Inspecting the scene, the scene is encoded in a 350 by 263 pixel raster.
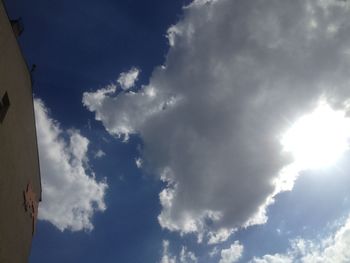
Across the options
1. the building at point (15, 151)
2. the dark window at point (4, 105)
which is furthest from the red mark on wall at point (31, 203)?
the dark window at point (4, 105)

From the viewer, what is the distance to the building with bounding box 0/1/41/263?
63.8 feet

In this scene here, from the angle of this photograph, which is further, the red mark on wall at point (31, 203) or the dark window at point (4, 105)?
the red mark on wall at point (31, 203)

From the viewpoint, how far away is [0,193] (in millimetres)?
18734

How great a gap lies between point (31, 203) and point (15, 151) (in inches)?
266

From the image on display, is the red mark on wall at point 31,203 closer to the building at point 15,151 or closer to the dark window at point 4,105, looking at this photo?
the building at point 15,151

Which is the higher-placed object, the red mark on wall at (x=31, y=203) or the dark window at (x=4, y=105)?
the dark window at (x=4, y=105)

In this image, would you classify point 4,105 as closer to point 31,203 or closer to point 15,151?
point 15,151

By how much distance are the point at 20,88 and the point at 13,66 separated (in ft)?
6.19

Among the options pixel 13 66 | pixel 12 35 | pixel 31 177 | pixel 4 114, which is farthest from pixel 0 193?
pixel 12 35

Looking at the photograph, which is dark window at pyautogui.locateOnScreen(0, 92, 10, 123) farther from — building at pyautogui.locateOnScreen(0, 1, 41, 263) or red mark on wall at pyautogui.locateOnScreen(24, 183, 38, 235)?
red mark on wall at pyautogui.locateOnScreen(24, 183, 38, 235)

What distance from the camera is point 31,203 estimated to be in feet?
85.0

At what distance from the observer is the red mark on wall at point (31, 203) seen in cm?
2425

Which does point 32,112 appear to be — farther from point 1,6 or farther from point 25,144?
point 1,6

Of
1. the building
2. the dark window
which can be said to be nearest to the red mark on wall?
the building
